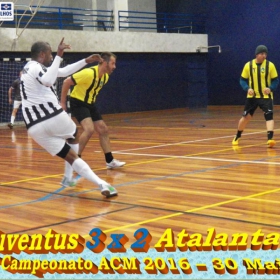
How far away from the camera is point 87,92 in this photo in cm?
786

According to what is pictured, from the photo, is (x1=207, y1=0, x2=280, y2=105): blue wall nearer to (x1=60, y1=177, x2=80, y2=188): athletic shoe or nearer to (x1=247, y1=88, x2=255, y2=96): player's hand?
(x1=247, y1=88, x2=255, y2=96): player's hand

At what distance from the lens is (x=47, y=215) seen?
17.4 ft

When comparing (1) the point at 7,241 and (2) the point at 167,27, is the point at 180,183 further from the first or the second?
(2) the point at 167,27

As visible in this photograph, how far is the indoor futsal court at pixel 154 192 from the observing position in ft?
15.9

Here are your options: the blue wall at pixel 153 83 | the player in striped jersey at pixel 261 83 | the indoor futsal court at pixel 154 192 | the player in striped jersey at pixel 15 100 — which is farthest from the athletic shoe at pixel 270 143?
the blue wall at pixel 153 83

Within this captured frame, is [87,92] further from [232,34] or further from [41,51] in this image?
[232,34]

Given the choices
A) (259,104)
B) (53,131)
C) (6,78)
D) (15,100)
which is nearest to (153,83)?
(6,78)

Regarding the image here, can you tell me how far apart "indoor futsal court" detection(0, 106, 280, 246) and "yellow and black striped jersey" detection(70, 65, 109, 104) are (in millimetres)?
1052

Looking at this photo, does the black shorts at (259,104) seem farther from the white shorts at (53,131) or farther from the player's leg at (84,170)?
the white shorts at (53,131)

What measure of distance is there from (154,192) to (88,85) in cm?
222

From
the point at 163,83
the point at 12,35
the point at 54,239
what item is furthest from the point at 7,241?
the point at 163,83

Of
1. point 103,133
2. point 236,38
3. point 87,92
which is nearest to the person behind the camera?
point 87,92

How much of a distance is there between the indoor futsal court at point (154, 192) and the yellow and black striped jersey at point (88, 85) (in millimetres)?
1052

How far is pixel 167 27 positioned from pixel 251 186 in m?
20.7
